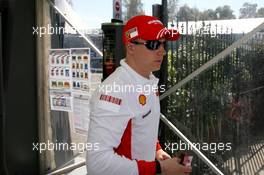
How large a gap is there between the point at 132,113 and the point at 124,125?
91mm

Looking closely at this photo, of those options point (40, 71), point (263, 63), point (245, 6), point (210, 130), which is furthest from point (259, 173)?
point (40, 71)

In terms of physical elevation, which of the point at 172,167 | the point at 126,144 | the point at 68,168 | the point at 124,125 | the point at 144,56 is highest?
the point at 144,56

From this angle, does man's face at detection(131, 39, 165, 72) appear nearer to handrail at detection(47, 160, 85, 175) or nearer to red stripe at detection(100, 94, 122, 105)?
red stripe at detection(100, 94, 122, 105)

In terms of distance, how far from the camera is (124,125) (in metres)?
1.95

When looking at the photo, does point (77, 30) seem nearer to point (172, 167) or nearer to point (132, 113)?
point (132, 113)

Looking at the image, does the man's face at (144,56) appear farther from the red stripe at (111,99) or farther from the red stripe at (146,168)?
the red stripe at (146,168)

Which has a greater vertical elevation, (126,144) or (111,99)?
(111,99)

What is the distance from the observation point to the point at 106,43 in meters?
3.32

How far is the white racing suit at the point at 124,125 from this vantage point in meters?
1.86

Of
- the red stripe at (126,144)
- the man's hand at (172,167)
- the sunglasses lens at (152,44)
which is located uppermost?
the sunglasses lens at (152,44)

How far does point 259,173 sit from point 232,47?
1.03 m

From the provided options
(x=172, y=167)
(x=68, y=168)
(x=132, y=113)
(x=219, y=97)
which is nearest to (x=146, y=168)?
(x=172, y=167)

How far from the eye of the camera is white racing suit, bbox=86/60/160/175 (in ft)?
6.10

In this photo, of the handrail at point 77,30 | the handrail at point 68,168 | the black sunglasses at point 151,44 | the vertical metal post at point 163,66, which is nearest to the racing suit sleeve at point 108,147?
the black sunglasses at point 151,44
